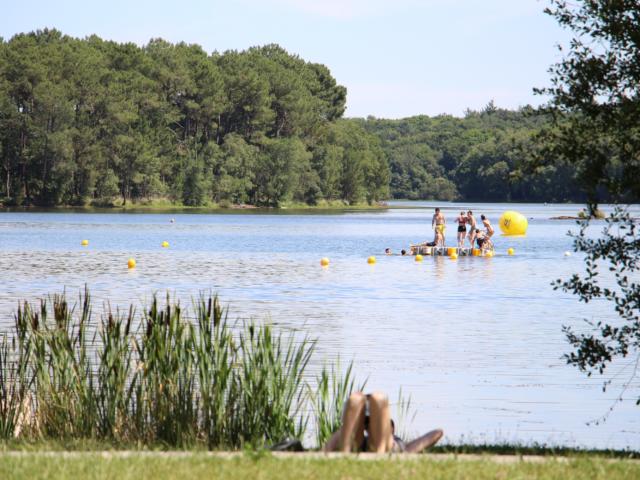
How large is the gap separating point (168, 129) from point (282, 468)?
110m

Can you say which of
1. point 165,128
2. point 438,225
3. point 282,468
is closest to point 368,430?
point 282,468

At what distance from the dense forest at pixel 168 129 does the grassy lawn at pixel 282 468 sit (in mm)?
89317

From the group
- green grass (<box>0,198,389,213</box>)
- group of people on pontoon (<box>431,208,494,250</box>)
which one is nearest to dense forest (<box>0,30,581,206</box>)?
green grass (<box>0,198,389,213</box>)

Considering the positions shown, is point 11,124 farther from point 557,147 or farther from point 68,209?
point 557,147

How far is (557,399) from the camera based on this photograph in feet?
46.8

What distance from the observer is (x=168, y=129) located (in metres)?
116

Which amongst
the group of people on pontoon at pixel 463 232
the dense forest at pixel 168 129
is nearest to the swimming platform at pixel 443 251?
the group of people on pontoon at pixel 463 232

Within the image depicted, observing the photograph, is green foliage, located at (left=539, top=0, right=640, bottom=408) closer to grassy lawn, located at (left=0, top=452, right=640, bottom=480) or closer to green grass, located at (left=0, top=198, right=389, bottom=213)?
grassy lawn, located at (left=0, top=452, right=640, bottom=480)

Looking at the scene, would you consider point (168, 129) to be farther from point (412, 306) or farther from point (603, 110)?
point (603, 110)

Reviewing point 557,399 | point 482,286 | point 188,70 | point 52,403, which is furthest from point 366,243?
point 188,70

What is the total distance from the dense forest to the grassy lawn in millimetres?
89317

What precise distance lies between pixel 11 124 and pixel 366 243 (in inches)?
1978

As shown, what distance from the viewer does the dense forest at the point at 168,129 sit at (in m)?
101

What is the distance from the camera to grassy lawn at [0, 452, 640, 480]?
744 cm
